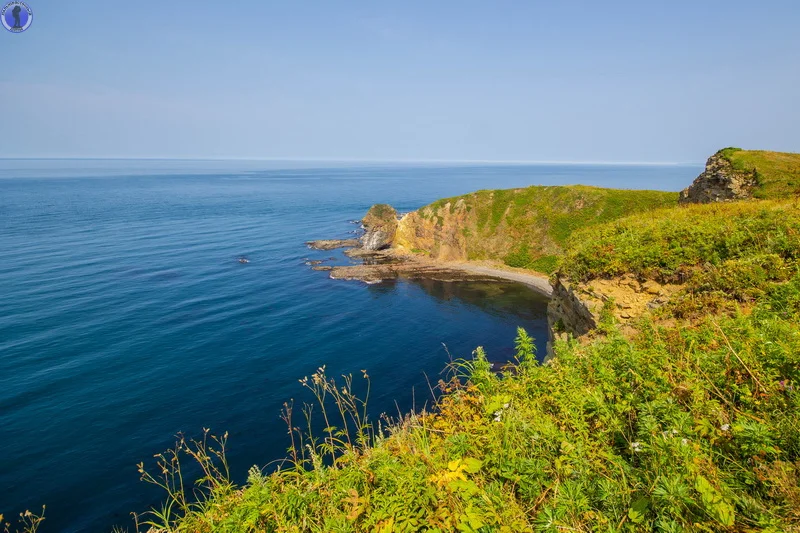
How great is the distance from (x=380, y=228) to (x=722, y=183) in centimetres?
5049

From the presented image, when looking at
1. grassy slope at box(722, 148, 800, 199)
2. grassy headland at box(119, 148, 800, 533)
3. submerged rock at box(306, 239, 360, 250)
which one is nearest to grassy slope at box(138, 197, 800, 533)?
grassy headland at box(119, 148, 800, 533)

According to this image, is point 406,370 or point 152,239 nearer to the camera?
point 406,370

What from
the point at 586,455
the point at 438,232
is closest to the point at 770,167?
the point at 586,455

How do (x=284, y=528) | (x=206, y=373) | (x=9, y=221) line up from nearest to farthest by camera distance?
(x=284, y=528) < (x=206, y=373) < (x=9, y=221)

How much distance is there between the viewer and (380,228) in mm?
70312

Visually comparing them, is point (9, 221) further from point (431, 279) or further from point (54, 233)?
point (431, 279)

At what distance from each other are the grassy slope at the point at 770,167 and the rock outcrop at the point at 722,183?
38 centimetres

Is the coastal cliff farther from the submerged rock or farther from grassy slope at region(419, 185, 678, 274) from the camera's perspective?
the submerged rock

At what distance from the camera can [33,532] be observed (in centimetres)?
509

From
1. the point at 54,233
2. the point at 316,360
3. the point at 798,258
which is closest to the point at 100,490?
the point at 316,360

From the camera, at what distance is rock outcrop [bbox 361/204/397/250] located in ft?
230

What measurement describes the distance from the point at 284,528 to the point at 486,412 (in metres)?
3.14

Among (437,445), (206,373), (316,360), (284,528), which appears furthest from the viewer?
(316,360)

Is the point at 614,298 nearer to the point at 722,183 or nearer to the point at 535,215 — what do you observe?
the point at 722,183
